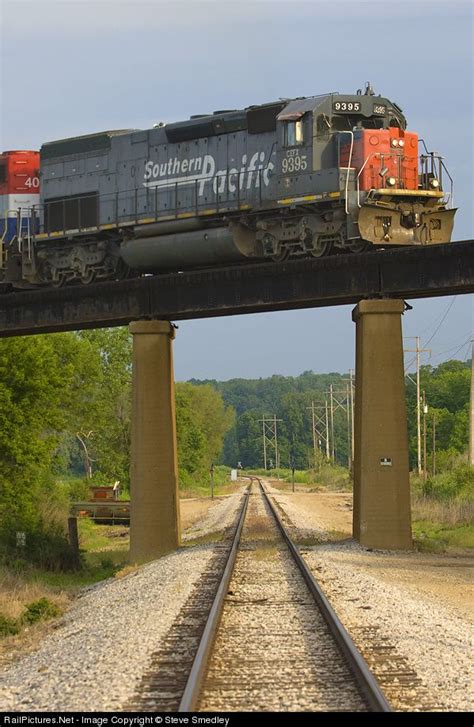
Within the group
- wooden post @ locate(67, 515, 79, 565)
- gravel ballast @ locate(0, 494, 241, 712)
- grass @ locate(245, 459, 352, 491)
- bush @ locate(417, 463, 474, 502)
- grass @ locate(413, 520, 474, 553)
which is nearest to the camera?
gravel ballast @ locate(0, 494, 241, 712)

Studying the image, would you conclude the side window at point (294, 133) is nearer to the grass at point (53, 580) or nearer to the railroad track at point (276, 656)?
the grass at point (53, 580)

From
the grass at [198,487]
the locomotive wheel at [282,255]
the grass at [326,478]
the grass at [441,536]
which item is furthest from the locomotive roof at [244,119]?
the grass at [326,478]

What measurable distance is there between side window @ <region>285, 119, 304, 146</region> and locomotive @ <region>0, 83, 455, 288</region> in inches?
1.1

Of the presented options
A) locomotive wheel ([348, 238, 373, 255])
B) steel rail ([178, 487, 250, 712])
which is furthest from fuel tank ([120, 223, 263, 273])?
steel rail ([178, 487, 250, 712])

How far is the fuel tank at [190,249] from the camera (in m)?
25.6

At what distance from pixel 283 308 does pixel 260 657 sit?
48.3 ft

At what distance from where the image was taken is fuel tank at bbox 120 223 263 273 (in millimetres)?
25609

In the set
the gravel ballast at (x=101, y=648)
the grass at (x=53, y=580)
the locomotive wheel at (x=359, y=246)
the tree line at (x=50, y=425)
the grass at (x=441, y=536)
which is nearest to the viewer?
the gravel ballast at (x=101, y=648)

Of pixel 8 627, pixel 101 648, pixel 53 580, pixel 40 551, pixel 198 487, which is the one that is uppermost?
pixel 101 648

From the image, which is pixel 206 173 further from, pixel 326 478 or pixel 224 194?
pixel 326 478

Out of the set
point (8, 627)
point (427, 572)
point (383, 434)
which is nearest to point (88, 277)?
point (383, 434)

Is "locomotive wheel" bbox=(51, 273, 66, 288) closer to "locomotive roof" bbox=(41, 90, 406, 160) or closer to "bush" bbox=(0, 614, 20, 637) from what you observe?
"locomotive roof" bbox=(41, 90, 406, 160)

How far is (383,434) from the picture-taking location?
2222cm

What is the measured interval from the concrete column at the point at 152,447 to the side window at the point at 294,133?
548 centimetres
